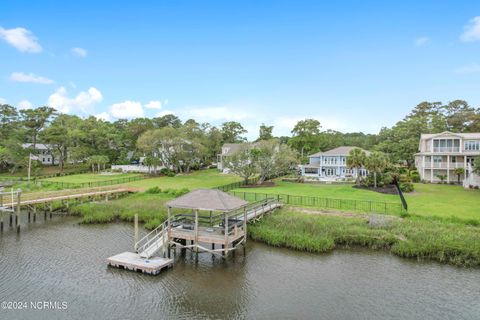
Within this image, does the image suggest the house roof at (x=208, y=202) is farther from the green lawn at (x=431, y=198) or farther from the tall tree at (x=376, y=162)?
the tall tree at (x=376, y=162)

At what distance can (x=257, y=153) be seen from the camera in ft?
148

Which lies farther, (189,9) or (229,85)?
(229,85)

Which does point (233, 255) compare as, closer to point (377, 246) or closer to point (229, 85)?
point (377, 246)

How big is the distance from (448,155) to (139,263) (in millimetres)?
45663

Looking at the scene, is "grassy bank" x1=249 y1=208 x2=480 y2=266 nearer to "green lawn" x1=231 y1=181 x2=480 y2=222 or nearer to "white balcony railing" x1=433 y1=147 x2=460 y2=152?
"green lawn" x1=231 y1=181 x2=480 y2=222

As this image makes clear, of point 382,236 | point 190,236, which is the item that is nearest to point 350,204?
point 382,236

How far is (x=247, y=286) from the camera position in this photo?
14.9m

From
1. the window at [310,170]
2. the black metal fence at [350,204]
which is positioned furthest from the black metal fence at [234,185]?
the window at [310,170]

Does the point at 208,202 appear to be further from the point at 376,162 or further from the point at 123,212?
the point at 376,162

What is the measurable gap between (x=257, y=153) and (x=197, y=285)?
1231 inches

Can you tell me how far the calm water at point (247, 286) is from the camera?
41.4 ft

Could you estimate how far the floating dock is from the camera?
53.1 feet

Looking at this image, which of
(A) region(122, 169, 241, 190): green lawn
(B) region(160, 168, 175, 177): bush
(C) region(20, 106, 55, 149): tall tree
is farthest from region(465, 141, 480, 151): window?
(C) region(20, 106, 55, 149): tall tree

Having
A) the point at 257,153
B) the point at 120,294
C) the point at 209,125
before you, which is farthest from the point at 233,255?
the point at 209,125
